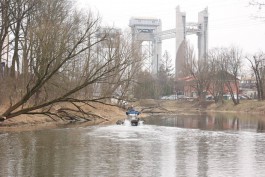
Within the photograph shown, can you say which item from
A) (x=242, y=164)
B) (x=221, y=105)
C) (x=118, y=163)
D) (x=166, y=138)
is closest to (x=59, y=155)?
(x=118, y=163)

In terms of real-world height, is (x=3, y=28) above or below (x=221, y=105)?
above

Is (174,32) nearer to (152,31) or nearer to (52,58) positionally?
(152,31)

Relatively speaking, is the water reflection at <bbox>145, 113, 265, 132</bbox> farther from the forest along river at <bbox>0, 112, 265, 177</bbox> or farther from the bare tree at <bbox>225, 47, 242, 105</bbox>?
the bare tree at <bbox>225, 47, 242, 105</bbox>

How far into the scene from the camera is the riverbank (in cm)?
4066

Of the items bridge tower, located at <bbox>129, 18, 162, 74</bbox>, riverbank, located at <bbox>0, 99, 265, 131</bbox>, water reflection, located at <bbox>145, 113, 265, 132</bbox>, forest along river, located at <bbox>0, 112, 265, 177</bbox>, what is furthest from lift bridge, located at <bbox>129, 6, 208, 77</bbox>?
forest along river, located at <bbox>0, 112, 265, 177</bbox>

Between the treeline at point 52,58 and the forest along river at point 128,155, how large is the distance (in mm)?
3133

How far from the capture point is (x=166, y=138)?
3219cm

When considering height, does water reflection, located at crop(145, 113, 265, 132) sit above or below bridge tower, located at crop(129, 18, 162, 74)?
below

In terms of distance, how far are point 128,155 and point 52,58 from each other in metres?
9.17

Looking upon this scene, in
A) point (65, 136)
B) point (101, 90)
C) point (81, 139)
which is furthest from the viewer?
point (101, 90)

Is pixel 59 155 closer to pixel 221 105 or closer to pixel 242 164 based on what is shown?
pixel 242 164

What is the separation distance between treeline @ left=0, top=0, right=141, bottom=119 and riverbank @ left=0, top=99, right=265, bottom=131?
1.39 m

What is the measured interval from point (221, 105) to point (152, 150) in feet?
229

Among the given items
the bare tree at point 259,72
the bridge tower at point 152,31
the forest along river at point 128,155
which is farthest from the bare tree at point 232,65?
the forest along river at point 128,155
